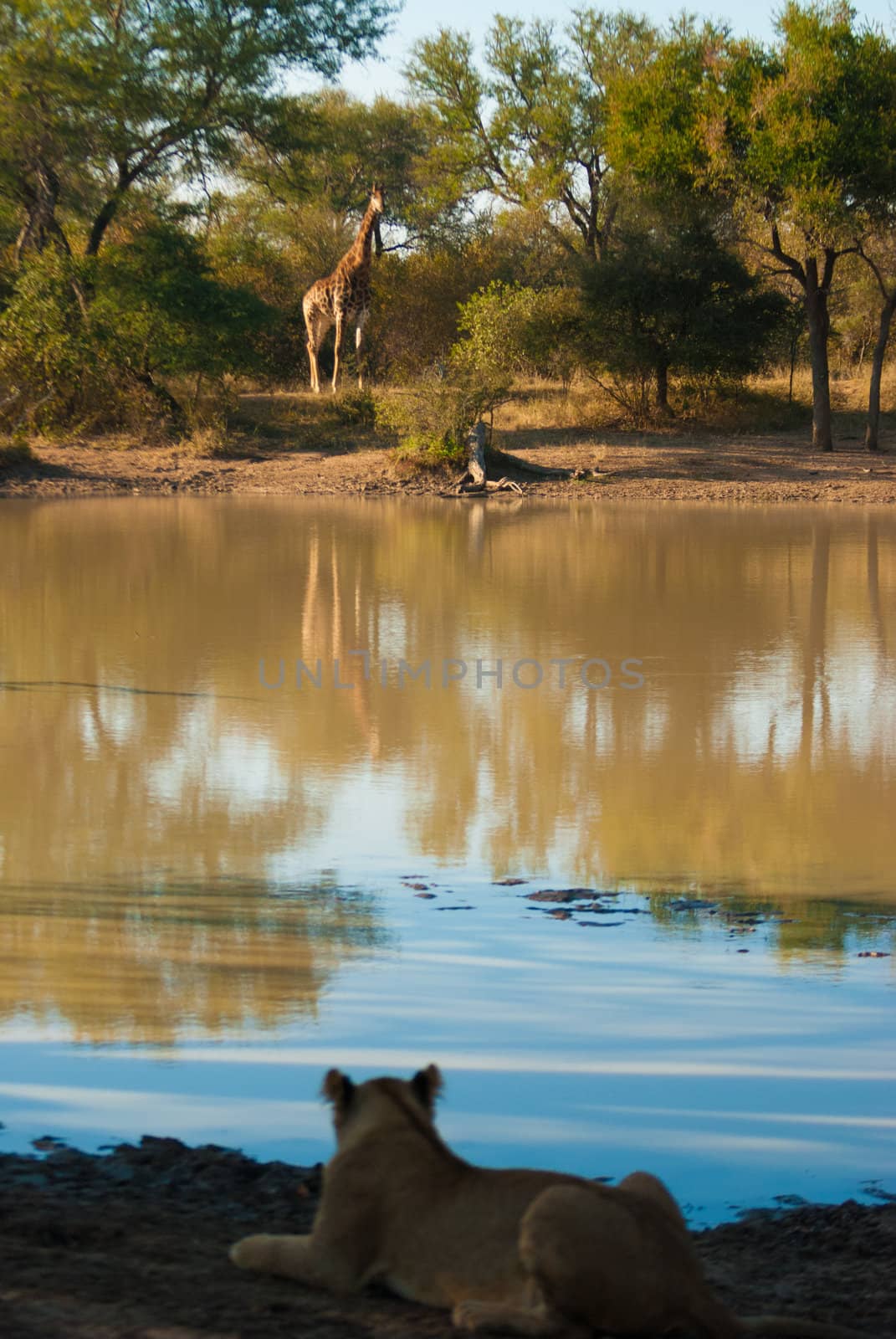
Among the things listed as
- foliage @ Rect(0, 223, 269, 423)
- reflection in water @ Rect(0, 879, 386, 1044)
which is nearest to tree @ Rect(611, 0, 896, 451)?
foliage @ Rect(0, 223, 269, 423)

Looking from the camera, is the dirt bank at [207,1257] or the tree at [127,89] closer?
the dirt bank at [207,1257]

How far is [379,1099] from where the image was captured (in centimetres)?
266

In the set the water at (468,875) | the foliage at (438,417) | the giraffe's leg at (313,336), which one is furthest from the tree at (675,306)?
the water at (468,875)

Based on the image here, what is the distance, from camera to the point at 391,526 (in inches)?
782

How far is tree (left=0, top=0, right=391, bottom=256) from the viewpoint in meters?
26.1

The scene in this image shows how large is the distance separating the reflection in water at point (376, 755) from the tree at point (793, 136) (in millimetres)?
12018

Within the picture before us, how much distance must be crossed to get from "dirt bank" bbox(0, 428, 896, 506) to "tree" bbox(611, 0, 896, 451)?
239 cm

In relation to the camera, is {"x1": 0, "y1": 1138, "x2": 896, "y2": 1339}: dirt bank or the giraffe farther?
the giraffe

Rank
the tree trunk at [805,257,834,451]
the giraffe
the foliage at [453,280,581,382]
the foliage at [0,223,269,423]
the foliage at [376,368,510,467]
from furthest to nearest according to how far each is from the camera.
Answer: the giraffe, the foliage at [453,280,581,382], the tree trunk at [805,257,834,451], the foliage at [0,223,269,423], the foliage at [376,368,510,467]

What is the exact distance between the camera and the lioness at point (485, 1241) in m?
2.35

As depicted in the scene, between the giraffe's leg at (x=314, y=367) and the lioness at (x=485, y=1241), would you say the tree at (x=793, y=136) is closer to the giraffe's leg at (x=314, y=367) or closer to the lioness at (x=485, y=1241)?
the giraffe's leg at (x=314, y=367)

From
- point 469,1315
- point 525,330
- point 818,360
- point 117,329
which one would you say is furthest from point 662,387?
point 469,1315

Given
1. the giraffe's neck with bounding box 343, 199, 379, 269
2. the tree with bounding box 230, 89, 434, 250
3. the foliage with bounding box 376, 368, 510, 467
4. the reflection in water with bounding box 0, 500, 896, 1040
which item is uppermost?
the tree with bounding box 230, 89, 434, 250

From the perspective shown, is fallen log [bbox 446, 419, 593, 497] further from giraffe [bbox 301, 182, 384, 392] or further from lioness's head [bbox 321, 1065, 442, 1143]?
lioness's head [bbox 321, 1065, 442, 1143]
